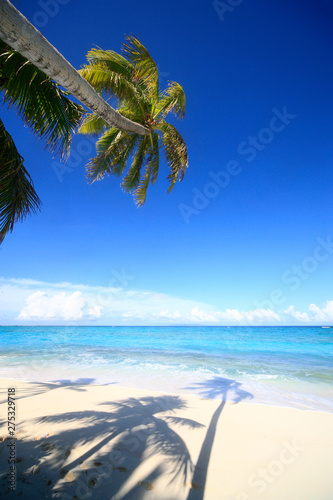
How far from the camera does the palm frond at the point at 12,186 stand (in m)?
3.37

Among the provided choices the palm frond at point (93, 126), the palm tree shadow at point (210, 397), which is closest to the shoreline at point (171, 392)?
the palm tree shadow at point (210, 397)

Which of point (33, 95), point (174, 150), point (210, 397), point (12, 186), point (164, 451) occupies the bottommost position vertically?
point (210, 397)

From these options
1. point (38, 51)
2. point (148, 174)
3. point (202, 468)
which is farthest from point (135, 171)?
point (202, 468)

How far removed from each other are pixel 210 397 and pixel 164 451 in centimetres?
327

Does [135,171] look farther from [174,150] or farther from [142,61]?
[142,61]

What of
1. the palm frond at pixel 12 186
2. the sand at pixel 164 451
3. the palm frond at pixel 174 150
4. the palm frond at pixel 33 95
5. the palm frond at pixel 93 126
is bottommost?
the sand at pixel 164 451

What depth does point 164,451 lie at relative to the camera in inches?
130

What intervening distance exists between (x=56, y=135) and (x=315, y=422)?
7.40m

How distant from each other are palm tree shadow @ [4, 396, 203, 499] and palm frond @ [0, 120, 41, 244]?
3441 millimetres

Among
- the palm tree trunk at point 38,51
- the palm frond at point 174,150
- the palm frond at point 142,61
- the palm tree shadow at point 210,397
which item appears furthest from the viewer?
the palm frond at point 174,150

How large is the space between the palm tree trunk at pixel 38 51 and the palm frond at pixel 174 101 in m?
3.73

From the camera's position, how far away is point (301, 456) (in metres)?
3.48

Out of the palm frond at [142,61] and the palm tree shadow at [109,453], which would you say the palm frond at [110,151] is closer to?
the palm frond at [142,61]

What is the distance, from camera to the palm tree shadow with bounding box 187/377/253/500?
8.81ft
